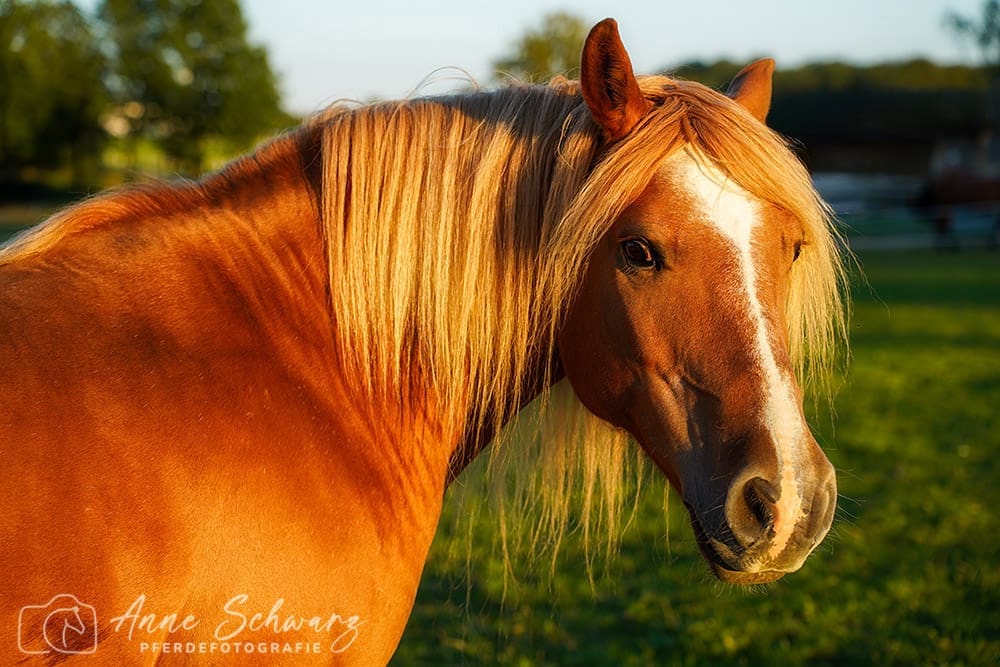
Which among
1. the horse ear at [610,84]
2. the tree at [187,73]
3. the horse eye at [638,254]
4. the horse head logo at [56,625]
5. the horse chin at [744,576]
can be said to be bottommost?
the tree at [187,73]

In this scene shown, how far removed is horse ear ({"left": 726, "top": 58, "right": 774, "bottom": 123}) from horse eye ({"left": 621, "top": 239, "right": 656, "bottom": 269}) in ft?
2.19

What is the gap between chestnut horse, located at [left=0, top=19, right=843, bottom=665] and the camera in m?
1.66

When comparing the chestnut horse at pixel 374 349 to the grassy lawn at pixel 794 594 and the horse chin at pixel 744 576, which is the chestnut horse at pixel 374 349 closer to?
the horse chin at pixel 744 576

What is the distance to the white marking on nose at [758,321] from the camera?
5.80 feet

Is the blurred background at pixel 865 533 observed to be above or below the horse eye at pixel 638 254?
below

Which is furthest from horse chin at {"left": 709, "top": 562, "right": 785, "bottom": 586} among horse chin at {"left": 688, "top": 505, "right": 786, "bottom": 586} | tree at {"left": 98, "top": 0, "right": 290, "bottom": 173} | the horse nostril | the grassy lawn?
tree at {"left": 98, "top": 0, "right": 290, "bottom": 173}

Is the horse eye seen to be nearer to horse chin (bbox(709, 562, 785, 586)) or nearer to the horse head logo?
horse chin (bbox(709, 562, 785, 586))

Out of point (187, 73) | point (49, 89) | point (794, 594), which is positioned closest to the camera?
point (794, 594)

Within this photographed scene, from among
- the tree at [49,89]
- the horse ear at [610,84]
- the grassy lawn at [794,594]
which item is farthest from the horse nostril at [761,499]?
the tree at [49,89]

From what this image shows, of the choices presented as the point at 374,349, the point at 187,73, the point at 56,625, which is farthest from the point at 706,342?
the point at 187,73

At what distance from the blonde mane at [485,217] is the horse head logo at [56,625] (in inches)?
30.4

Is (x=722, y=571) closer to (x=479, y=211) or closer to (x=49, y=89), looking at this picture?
(x=479, y=211)

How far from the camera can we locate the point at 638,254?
1.98m

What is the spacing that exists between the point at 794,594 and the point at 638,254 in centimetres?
342
